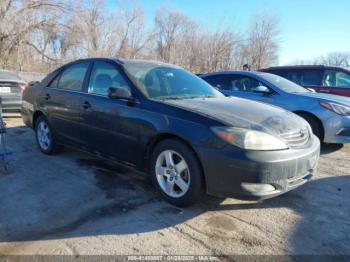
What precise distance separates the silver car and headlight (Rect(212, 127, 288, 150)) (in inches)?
80.6

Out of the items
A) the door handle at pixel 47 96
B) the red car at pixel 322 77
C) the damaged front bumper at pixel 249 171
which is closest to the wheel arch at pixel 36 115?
the door handle at pixel 47 96

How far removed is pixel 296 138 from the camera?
130 inches

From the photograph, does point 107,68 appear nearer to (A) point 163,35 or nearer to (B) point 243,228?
(B) point 243,228

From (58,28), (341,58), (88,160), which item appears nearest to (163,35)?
(58,28)

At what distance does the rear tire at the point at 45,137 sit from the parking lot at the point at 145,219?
802mm

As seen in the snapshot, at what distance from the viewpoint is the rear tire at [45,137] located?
5086 mm

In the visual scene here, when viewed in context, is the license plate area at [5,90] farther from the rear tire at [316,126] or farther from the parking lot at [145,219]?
the rear tire at [316,126]

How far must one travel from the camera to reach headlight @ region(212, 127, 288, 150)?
9.58 ft

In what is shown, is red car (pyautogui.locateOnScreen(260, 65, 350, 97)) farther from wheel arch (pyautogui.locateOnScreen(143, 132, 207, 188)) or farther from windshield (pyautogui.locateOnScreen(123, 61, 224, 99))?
wheel arch (pyautogui.locateOnScreen(143, 132, 207, 188))

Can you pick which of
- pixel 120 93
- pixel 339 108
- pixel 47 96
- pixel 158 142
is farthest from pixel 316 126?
pixel 47 96

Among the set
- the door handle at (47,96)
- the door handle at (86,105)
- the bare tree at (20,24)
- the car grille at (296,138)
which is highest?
the bare tree at (20,24)

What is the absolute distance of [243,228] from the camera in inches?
117

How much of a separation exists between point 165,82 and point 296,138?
5.75 feet

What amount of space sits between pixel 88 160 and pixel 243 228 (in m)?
2.79
